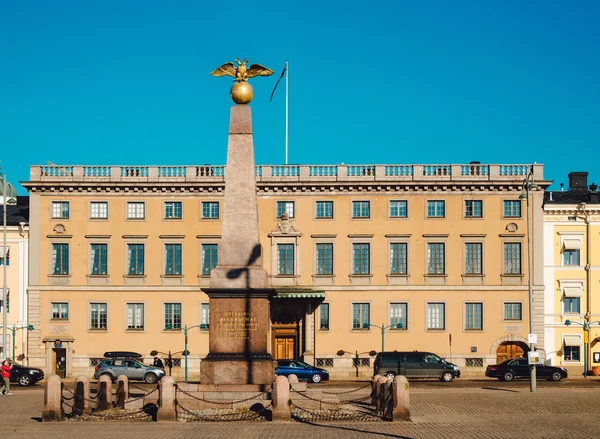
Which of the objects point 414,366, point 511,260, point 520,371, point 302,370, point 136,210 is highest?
point 136,210

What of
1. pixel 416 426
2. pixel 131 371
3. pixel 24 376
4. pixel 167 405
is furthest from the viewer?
pixel 24 376

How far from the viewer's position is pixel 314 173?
55.5 metres

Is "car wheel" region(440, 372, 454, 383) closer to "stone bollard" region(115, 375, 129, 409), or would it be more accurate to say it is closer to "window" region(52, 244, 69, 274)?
"stone bollard" region(115, 375, 129, 409)

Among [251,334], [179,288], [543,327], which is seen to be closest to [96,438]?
[251,334]

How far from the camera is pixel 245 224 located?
28.2 m

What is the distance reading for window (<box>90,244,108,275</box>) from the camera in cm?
5550

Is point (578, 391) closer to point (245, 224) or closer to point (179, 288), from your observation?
point (245, 224)

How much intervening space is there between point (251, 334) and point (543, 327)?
32502 mm

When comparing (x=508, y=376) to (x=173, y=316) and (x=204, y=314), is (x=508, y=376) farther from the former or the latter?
(x=173, y=316)

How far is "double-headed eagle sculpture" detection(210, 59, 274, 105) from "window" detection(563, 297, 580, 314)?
33.2 meters

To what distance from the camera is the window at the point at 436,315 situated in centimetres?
5512

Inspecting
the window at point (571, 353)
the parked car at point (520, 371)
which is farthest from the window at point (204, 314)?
the window at point (571, 353)

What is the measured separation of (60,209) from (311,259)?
50.8ft

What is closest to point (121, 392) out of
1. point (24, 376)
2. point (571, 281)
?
point (24, 376)
